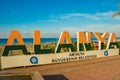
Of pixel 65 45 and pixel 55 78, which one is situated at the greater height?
pixel 65 45

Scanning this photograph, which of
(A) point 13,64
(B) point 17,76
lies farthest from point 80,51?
(B) point 17,76

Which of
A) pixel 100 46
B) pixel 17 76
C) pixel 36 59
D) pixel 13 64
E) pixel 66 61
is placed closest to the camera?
pixel 17 76

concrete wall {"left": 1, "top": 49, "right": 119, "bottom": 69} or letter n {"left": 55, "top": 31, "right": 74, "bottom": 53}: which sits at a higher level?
letter n {"left": 55, "top": 31, "right": 74, "bottom": 53}

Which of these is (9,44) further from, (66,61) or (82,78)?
(82,78)

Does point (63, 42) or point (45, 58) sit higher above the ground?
point (63, 42)

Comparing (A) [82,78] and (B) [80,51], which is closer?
(A) [82,78]

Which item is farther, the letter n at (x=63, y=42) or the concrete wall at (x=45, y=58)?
the letter n at (x=63, y=42)

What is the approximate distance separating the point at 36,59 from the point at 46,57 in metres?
0.91

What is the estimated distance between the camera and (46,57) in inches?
711

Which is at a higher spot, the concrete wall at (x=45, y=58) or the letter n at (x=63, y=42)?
the letter n at (x=63, y=42)

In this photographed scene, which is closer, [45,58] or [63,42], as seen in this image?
[45,58]

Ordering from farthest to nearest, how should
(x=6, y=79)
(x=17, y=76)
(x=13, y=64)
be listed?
(x=13, y=64)
(x=17, y=76)
(x=6, y=79)

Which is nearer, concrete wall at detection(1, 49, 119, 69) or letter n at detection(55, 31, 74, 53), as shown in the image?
concrete wall at detection(1, 49, 119, 69)

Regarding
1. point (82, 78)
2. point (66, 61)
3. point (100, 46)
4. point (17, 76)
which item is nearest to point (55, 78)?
point (82, 78)
